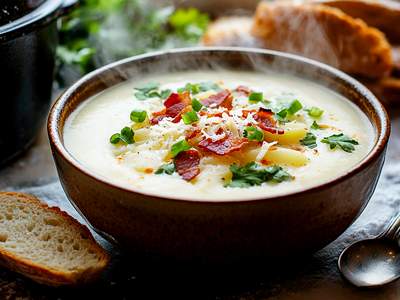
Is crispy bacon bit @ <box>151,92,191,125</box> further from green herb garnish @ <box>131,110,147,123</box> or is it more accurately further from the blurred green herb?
the blurred green herb

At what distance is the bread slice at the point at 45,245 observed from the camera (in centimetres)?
212

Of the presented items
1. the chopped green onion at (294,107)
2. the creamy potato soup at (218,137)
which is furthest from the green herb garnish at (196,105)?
the chopped green onion at (294,107)

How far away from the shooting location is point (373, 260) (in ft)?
7.46

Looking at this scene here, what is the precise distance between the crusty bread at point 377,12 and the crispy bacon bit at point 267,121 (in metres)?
1.84

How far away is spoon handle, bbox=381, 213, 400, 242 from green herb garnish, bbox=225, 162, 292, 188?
20.4 inches

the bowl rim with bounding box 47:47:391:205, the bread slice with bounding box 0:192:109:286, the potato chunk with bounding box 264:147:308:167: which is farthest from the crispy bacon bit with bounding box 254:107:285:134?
the bread slice with bounding box 0:192:109:286

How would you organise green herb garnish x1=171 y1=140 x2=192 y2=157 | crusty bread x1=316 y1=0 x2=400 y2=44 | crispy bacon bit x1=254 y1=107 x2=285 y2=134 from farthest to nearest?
crusty bread x1=316 y1=0 x2=400 y2=44 < crispy bacon bit x1=254 y1=107 x2=285 y2=134 < green herb garnish x1=171 y1=140 x2=192 y2=157

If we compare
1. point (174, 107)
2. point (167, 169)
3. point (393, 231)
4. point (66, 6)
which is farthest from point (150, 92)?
point (393, 231)

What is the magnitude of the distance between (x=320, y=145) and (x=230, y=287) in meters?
0.60

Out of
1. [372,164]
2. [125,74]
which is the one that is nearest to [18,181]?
[125,74]

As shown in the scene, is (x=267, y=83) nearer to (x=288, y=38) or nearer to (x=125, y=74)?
(x=125, y=74)

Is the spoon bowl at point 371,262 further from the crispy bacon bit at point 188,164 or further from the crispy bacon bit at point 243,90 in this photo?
the crispy bacon bit at point 243,90

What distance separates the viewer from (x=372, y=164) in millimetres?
2102

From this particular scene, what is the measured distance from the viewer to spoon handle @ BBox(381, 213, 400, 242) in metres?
2.35
